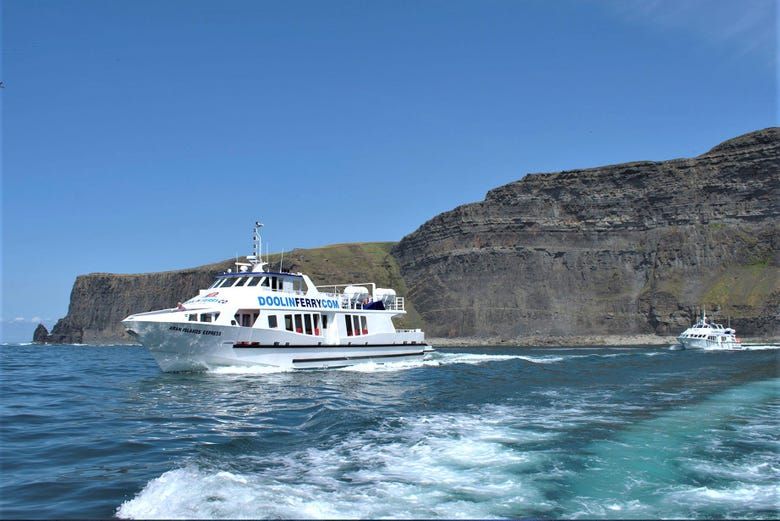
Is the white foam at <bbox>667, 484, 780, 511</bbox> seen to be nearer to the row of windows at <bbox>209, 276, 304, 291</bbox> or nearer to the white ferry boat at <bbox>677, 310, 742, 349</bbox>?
the row of windows at <bbox>209, 276, 304, 291</bbox>

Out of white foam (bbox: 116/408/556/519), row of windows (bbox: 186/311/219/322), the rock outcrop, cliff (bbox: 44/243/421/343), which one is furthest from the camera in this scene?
the rock outcrop

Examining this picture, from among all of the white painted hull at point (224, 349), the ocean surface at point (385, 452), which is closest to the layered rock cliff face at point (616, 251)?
the white painted hull at point (224, 349)

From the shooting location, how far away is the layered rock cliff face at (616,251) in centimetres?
10488

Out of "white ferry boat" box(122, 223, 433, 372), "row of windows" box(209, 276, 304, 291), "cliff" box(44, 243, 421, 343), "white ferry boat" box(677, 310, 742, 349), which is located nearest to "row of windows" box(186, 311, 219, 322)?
"white ferry boat" box(122, 223, 433, 372)

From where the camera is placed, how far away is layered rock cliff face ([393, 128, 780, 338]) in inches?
4129

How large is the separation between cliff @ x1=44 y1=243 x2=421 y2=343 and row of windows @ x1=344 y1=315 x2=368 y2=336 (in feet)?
285

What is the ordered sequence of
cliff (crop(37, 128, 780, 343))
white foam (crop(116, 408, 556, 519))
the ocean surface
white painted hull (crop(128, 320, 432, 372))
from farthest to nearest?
cliff (crop(37, 128, 780, 343)), white painted hull (crop(128, 320, 432, 372)), the ocean surface, white foam (crop(116, 408, 556, 519))

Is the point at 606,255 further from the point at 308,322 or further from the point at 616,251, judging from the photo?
the point at 308,322

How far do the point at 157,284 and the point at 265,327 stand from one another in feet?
409

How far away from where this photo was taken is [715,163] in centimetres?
11400

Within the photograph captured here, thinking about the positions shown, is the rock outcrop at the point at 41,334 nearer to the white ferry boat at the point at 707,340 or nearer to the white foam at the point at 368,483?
the white ferry boat at the point at 707,340

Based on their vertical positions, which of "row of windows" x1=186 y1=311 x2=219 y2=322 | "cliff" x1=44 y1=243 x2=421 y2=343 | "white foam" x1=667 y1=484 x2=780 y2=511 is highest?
"cliff" x1=44 y1=243 x2=421 y2=343

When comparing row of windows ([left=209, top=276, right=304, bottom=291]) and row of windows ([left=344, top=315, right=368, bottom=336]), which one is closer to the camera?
row of windows ([left=209, top=276, right=304, bottom=291])

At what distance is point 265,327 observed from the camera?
3209 cm
